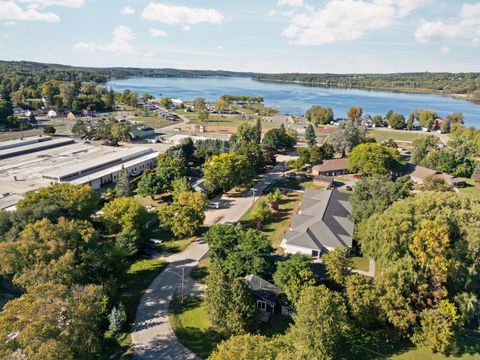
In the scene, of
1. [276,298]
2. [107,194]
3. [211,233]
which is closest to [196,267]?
[211,233]

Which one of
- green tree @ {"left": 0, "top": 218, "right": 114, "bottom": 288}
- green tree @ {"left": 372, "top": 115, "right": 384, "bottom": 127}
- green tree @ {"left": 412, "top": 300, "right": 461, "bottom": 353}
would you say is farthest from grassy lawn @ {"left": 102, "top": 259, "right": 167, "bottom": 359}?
green tree @ {"left": 372, "top": 115, "right": 384, "bottom": 127}

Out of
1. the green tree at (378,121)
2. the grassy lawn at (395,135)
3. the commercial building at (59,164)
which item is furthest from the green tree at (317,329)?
the green tree at (378,121)

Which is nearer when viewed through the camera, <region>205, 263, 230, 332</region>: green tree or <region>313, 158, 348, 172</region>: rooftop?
<region>205, 263, 230, 332</region>: green tree

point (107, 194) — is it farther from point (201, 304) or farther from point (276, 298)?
point (276, 298)

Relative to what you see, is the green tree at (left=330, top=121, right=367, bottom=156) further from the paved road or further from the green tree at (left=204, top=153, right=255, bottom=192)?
the paved road

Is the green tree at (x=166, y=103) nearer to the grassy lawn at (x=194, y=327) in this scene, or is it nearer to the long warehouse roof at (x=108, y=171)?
the long warehouse roof at (x=108, y=171)
